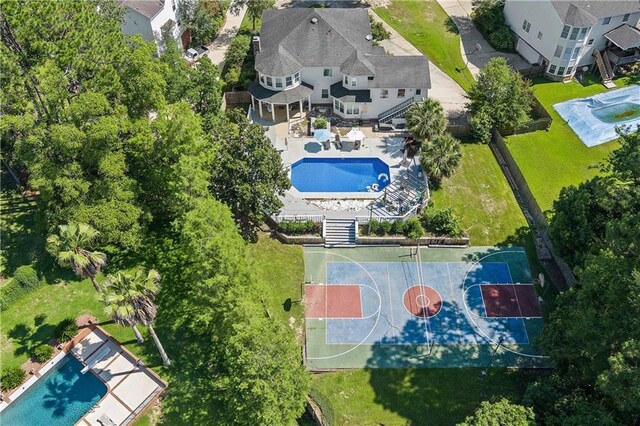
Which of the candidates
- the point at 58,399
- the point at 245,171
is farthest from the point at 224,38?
the point at 58,399

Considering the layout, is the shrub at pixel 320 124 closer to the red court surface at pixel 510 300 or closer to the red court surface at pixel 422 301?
the red court surface at pixel 422 301

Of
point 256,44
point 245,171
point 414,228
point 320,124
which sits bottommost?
point 414,228

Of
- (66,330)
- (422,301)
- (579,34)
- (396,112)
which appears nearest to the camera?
(66,330)

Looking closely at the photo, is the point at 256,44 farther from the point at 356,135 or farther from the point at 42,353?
the point at 42,353

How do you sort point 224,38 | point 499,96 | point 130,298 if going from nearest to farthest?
1. point 130,298
2. point 499,96
3. point 224,38

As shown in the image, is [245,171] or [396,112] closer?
[245,171]

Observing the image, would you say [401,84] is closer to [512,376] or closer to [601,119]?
[601,119]
